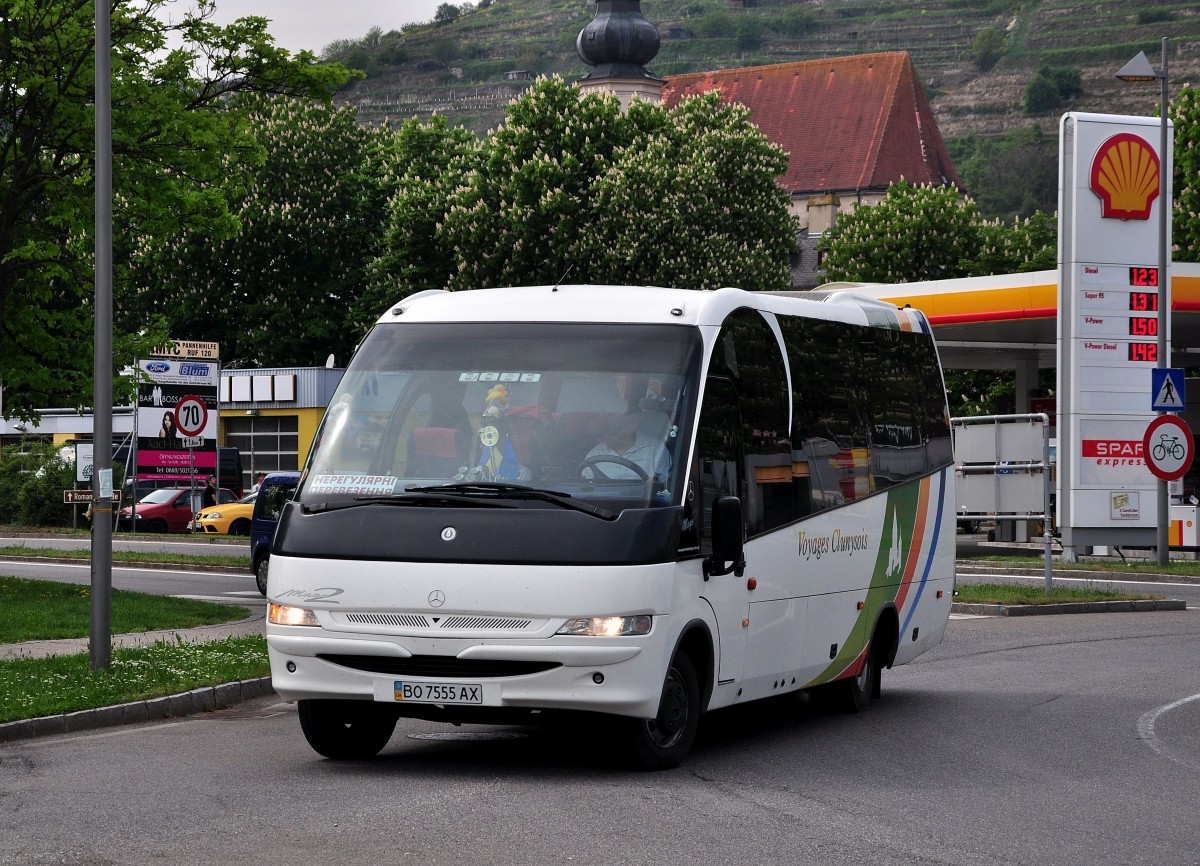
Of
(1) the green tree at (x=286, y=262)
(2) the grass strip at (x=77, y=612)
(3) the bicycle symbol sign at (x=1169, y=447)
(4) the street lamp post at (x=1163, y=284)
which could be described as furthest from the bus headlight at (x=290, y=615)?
(1) the green tree at (x=286, y=262)

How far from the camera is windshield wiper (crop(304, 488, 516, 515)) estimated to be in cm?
959

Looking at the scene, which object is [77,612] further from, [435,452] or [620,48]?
[620,48]

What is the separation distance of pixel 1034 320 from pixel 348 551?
106 feet

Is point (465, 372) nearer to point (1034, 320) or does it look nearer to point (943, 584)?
point (943, 584)

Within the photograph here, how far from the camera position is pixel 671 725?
991cm

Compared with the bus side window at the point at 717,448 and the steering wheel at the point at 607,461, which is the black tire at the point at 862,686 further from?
the steering wheel at the point at 607,461

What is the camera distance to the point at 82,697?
41.3ft

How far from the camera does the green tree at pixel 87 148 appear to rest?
70.8ft

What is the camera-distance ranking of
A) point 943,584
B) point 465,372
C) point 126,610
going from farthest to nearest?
point 126,610 → point 943,584 → point 465,372

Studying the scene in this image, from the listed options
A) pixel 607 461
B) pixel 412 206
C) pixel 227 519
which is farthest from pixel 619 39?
pixel 607 461

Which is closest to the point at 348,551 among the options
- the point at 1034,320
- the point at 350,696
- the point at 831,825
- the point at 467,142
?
the point at 350,696

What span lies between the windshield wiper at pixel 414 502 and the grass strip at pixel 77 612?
8.29 meters

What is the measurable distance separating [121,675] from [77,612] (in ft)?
22.2

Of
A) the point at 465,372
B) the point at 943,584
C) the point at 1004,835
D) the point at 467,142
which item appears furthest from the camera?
the point at 467,142
